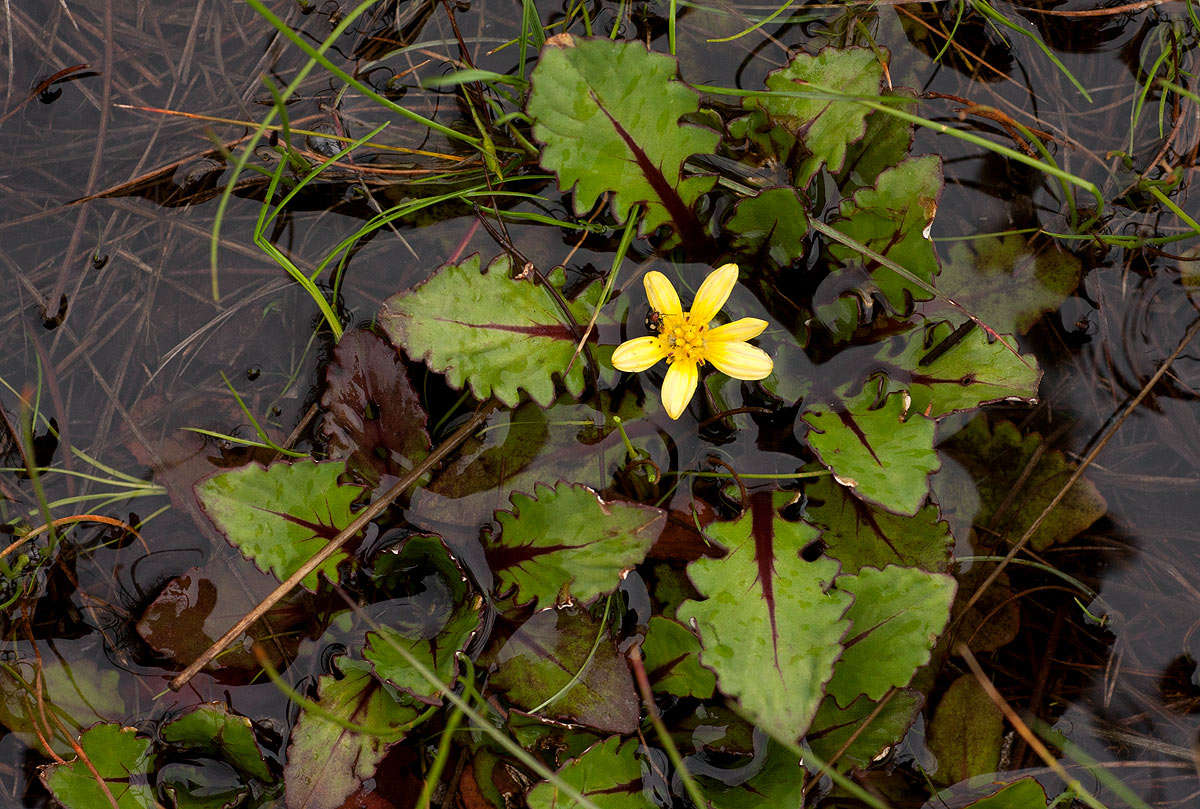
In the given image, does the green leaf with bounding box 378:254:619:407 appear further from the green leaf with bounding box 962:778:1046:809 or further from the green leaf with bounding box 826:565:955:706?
the green leaf with bounding box 962:778:1046:809

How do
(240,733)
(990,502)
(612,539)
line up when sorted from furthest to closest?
(990,502) < (240,733) < (612,539)

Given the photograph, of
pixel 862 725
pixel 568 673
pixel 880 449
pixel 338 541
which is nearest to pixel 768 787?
pixel 862 725

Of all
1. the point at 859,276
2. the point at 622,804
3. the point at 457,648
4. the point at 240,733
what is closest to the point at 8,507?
the point at 240,733

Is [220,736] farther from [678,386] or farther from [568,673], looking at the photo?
[678,386]

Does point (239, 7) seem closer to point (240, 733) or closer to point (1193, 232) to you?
point (240, 733)

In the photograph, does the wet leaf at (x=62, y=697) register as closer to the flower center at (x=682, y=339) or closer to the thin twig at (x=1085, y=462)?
the flower center at (x=682, y=339)
